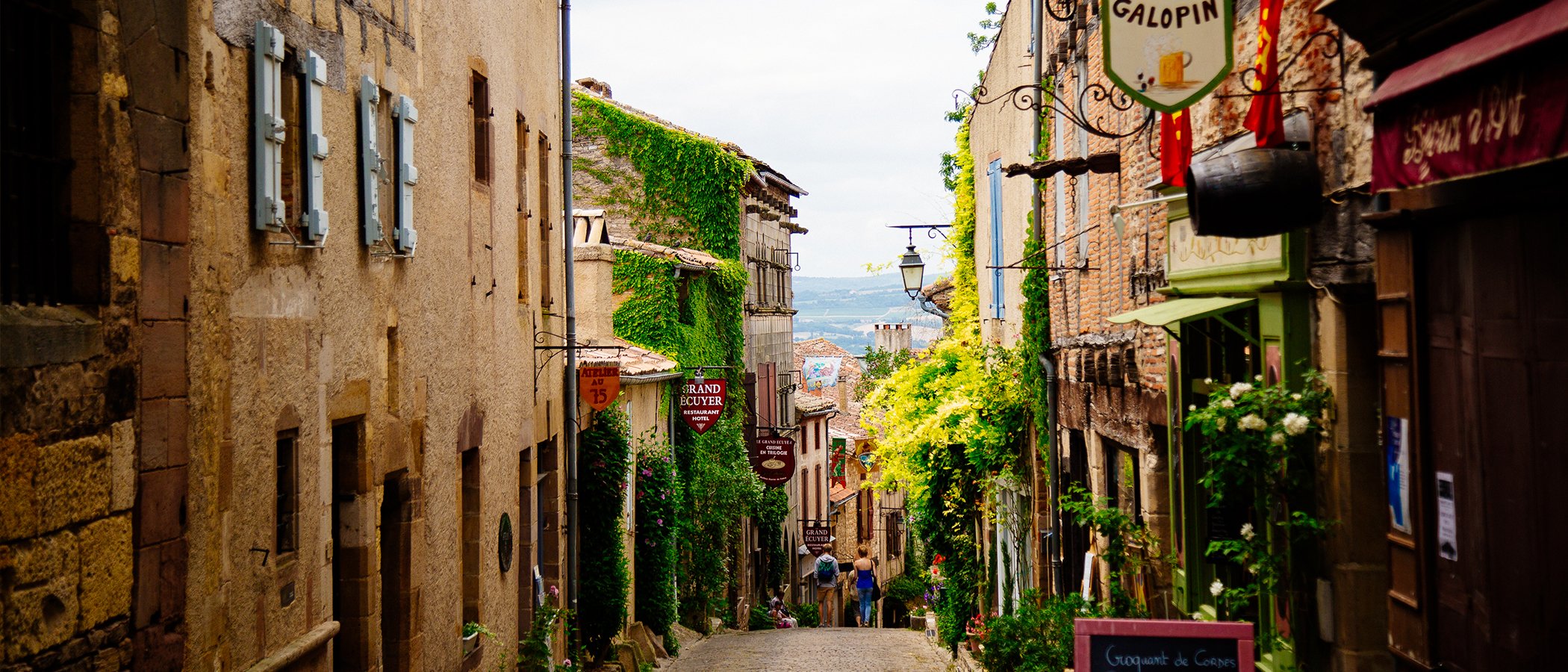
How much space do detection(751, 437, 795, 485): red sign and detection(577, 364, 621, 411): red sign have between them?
13116mm

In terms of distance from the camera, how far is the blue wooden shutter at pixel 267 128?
6.63 m

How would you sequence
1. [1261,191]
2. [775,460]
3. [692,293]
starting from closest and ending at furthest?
[1261,191], [692,293], [775,460]

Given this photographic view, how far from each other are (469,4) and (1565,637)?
30.0 ft

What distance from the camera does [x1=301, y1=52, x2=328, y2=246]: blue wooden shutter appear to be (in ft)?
23.8

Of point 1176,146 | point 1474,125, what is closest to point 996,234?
point 1176,146

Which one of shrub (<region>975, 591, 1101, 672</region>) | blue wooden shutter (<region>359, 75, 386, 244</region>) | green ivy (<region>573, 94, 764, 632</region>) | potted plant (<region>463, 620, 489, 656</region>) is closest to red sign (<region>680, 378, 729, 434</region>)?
green ivy (<region>573, 94, 764, 632</region>)

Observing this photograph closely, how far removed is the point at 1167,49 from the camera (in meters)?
6.60

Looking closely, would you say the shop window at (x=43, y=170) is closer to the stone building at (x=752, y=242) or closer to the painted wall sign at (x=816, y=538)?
the stone building at (x=752, y=242)

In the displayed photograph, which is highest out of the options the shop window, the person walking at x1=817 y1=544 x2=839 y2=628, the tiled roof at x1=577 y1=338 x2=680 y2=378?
the shop window

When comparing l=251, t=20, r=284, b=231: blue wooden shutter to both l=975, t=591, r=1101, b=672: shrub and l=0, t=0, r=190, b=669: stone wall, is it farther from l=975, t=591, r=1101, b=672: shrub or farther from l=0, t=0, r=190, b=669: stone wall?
l=975, t=591, r=1101, b=672: shrub

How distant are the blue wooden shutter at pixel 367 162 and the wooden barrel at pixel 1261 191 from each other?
4786 millimetres

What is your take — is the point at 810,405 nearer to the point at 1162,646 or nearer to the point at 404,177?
the point at 404,177

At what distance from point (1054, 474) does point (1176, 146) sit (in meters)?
6.25

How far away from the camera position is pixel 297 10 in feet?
23.6
